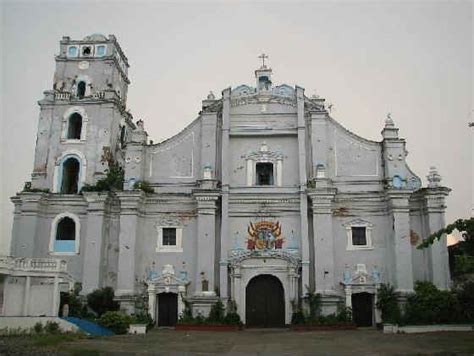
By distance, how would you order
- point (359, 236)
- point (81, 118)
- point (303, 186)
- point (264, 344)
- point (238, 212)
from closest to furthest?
point (264, 344), point (303, 186), point (359, 236), point (238, 212), point (81, 118)

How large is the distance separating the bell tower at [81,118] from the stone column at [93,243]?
1.51 m

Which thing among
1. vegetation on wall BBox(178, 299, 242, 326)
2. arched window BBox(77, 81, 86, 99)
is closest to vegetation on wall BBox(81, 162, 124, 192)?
arched window BBox(77, 81, 86, 99)

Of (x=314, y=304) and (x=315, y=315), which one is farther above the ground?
(x=314, y=304)

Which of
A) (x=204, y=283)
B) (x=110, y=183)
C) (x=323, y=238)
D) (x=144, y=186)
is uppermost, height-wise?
(x=110, y=183)

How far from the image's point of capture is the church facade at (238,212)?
23.7 metres

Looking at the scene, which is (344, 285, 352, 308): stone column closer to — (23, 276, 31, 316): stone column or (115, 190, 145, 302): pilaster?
(115, 190, 145, 302): pilaster

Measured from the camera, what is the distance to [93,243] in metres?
24.5

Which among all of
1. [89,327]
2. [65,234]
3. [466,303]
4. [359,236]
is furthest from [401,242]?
[65,234]

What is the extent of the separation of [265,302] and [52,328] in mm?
9023

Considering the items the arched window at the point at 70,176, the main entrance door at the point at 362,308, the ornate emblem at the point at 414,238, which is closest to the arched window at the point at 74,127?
the arched window at the point at 70,176

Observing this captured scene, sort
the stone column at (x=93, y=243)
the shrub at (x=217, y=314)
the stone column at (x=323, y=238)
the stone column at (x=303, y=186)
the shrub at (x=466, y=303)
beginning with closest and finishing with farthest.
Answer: the shrub at (x=466, y=303) → the shrub at (x=217, y=314) → the stone column at (x=323, y=238) → the stone column at (x=303, y=186) → the stone column at (x=93, y=243)

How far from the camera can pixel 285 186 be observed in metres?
25.1

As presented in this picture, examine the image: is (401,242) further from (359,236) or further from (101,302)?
(101,302)

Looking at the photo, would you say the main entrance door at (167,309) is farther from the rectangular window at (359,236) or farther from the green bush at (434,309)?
the green bush at (434,309)
